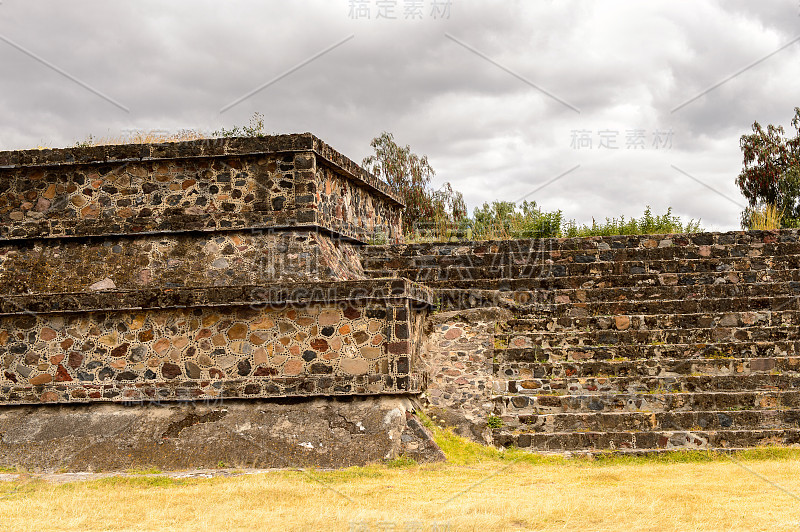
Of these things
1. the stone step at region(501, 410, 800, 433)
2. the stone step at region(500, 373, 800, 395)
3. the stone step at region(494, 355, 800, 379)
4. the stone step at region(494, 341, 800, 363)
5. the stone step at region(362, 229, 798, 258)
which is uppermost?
the stone step at region(362, 229, 798, 258)

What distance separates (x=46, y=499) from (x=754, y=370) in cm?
793

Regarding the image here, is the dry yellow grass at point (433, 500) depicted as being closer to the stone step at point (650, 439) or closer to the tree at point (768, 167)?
the stone step at point (650, 439)

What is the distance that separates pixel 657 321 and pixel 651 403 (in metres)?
1.36

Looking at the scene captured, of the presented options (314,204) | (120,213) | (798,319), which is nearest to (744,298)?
(798,319)

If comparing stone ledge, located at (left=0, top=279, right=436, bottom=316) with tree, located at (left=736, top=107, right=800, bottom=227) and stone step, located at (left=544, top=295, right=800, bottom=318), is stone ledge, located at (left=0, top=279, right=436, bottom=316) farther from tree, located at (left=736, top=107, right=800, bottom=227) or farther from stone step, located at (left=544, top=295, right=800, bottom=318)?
tree, located at (left=736, top=107, right=800, bottom=227)

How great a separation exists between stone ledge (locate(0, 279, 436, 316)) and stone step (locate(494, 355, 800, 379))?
5.78 feet

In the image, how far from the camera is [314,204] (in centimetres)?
1095

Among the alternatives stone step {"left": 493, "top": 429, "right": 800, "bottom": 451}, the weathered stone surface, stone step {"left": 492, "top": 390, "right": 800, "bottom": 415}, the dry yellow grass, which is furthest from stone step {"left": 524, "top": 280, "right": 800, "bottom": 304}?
the weathered stone surface

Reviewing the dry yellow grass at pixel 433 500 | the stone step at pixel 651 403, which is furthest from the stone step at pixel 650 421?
the dry yellow grass at pixel 433 500

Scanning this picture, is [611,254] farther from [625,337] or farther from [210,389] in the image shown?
[210,389]

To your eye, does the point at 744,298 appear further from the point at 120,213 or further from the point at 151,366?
the point at 120,213

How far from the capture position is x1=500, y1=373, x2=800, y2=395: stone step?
968 centimetres

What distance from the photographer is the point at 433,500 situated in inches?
266

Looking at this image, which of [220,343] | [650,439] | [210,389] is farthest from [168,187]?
[650,439]
